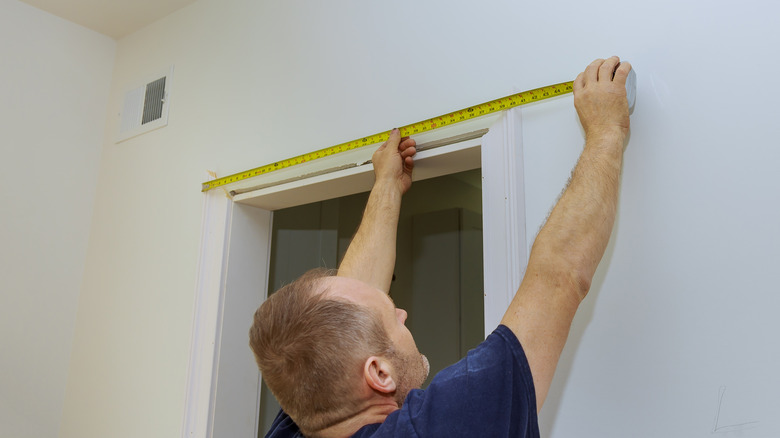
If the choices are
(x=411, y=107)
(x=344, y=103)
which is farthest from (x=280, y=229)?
(x=411, y=107)

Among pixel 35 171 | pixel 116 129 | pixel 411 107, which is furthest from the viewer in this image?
pixel 116 129

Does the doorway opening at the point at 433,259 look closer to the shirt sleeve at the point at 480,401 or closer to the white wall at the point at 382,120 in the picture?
the white wall at the point at 382,120

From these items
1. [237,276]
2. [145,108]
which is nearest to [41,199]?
[145,108]

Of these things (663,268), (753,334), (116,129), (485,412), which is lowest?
(485,412)

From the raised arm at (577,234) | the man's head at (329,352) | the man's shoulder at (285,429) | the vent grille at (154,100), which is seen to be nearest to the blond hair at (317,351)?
the man's head at (329,352)

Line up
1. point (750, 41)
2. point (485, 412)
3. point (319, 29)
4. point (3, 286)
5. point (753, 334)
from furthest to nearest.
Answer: point (3, 286)
point (319, 29)
point (750, 41)
point (753, 334)
point (485, 412)

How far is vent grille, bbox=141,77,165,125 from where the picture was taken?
8.91ft

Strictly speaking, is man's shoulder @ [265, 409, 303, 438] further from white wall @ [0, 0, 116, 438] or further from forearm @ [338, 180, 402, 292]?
white wall @ [0, 0, 116, 438]

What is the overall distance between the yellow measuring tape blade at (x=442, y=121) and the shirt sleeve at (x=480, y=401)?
0.69m

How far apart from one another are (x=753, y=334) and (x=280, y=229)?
6.54ft

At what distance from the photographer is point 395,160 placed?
5.60ft

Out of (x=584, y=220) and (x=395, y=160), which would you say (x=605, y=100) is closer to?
(x=584, y=220)

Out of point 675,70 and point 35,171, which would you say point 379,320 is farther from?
point 35,171

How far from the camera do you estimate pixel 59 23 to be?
114 inches
